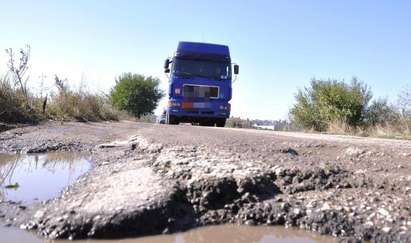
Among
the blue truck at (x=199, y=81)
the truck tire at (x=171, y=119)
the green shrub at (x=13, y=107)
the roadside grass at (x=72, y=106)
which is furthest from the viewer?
the truck tire at (x=171, y=119)

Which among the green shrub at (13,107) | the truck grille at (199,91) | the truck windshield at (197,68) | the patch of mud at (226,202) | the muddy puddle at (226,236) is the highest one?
the truck windshield at (197,68)

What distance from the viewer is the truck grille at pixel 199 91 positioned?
13250 mm

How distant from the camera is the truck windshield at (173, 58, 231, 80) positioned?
1326 centimetres

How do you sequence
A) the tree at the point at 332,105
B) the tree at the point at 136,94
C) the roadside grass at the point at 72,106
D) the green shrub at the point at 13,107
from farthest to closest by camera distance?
1. the tree at the point at 136,94
2. the tree at the point at 332,105
3. the roadside grass at the point at 72,106
4. the green shrub at the point at 13,107

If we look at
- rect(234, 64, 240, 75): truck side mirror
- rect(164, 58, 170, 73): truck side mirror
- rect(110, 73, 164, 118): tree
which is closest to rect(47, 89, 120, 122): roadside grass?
rect(164, 58, 170, 73): truck side mirror

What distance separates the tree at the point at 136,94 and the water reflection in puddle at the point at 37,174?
103ft

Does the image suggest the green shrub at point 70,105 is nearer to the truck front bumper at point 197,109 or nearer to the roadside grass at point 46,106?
the roadside grass at point 46,106

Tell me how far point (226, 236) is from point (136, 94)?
35.1m

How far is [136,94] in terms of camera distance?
3675cm

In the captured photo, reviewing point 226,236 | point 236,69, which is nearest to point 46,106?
point 236,69

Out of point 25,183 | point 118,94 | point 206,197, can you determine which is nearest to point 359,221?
point 206,197

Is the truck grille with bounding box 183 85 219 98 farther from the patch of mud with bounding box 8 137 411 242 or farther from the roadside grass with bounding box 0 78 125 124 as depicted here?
the patch of mud with bounding box 8 137 411 242

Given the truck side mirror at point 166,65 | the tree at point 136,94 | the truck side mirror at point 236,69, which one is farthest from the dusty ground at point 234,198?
the tree at point 136,94

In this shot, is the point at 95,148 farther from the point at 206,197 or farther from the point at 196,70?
the point at 196,70
